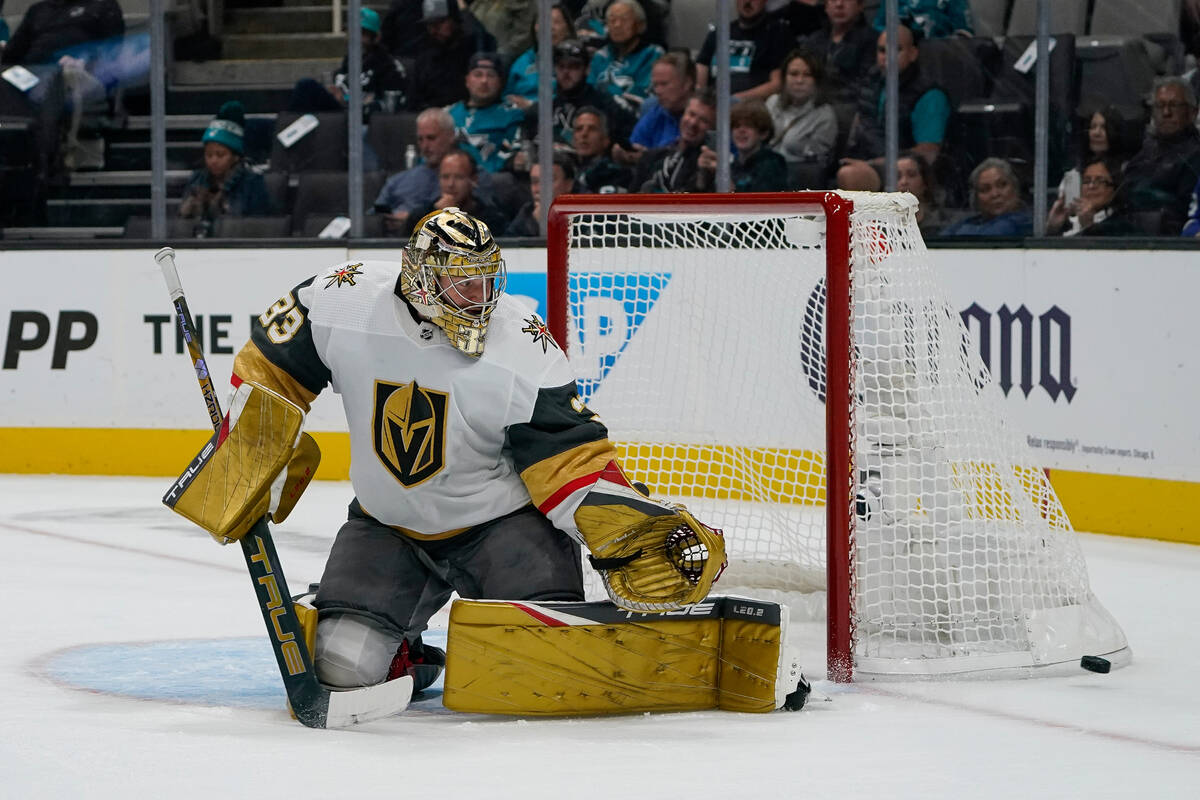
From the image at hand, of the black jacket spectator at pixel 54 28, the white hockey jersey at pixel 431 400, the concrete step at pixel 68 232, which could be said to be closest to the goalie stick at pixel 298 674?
the white hockey jersey at pixel 431 400

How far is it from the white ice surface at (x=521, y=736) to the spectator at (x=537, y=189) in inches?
99.4

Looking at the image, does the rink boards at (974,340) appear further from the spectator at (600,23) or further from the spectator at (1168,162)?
the spectator at (600,23)

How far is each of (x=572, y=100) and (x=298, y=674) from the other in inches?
147

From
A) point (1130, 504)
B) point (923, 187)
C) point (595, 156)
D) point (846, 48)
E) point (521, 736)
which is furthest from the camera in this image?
point (595, 156)

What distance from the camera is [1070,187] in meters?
5.53

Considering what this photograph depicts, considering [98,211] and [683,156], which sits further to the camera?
[98,211]

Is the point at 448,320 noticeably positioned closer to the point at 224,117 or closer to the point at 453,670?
the point at 453,670

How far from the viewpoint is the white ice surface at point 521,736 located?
251 centimetres

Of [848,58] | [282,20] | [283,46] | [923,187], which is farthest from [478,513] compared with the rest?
[282,20]

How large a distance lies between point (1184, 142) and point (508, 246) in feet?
7.68

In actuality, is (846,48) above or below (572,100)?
above

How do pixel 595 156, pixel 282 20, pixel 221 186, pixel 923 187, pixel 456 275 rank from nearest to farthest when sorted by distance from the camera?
pixel 456 275 → pixel 923 187 → pixel 595 156 → pixel 221 186 → pixel 282 20

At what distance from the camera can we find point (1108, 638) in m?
3.55

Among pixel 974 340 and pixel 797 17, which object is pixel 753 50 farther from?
pixel 974 340
